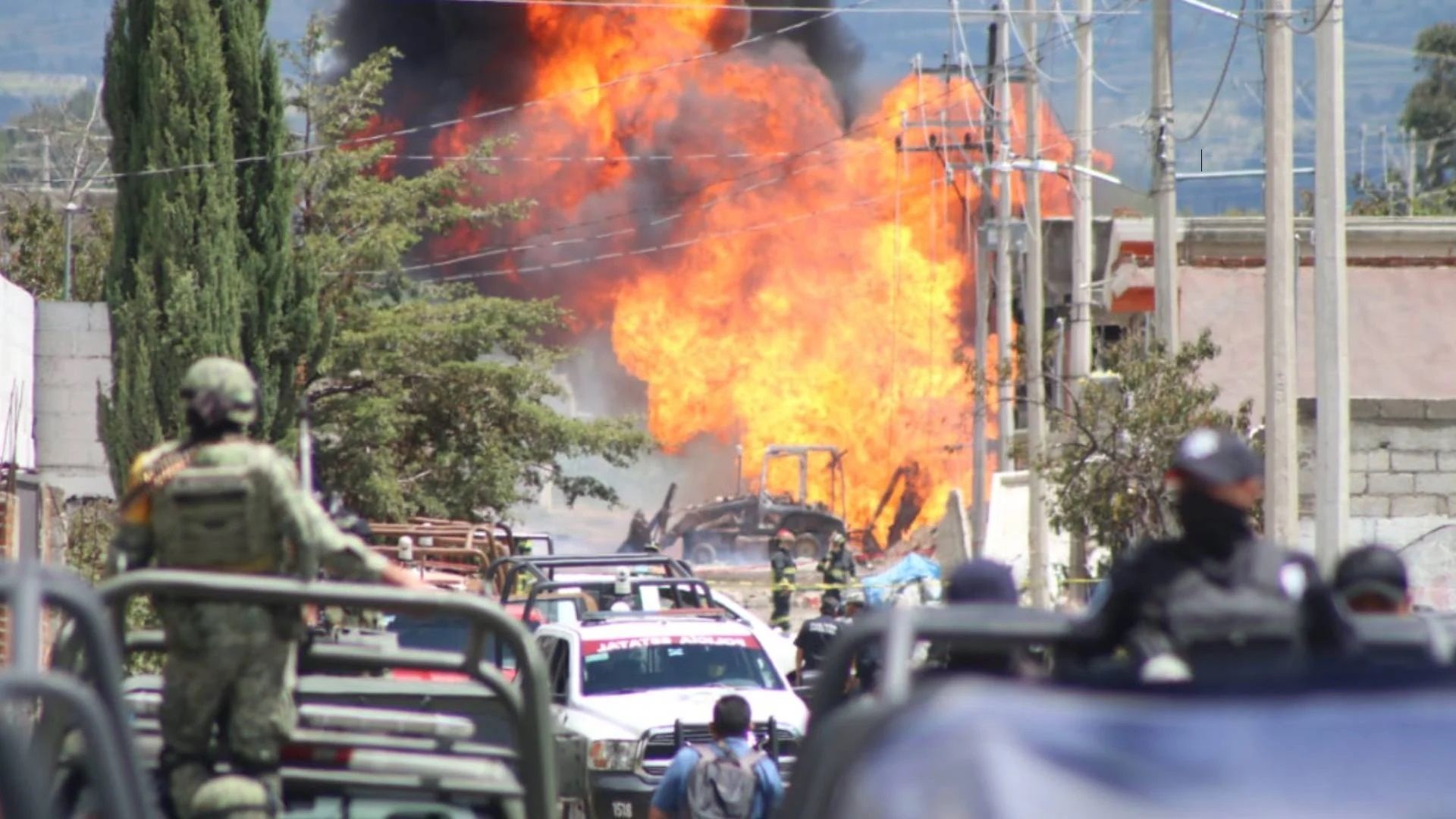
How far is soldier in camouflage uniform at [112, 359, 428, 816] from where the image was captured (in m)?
5.69

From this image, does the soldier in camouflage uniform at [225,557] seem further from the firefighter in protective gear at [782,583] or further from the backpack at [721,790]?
the firefighter in protective gear at [782,583]

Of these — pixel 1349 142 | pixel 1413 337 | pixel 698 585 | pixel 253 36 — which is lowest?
pixel 698 585

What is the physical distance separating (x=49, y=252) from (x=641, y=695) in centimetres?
2637

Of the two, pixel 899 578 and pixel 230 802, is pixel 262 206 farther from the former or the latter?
pixel 230 802

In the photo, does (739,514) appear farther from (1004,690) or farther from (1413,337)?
(1004,690)

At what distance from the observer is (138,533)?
600 centimetres

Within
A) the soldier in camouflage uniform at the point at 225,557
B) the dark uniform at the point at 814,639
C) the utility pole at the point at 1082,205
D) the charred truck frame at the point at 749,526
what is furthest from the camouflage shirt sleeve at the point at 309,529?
the charred truck frame at the point at 749,526

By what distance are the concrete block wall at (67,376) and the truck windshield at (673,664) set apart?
11.7 metres

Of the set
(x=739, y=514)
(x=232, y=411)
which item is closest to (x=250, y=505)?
(x=232, y=411)

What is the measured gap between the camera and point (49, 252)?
3859cm

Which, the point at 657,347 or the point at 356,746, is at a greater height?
the point at 657,347

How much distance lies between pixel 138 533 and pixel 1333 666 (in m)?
3.59

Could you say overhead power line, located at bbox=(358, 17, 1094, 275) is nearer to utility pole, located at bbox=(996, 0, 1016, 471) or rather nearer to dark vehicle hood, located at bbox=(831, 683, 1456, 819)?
utility pole, located at bbox=(996, 0, 1016, 471)

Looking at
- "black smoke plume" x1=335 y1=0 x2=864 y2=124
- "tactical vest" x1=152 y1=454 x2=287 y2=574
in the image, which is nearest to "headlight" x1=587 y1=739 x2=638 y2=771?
"tactical vest" x1=152 y1=454 x2=287 y2=574
